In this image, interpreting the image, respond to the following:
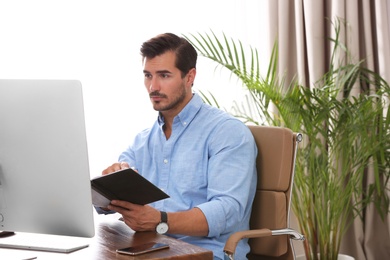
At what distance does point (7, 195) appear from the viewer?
2.13 m

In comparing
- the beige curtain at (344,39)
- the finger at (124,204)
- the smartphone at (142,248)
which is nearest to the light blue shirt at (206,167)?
the finger at (124,204)

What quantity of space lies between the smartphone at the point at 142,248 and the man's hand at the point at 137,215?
9.6 inches

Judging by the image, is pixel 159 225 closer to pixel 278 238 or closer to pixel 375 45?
pixel 278 238

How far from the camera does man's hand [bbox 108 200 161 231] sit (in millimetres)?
2348

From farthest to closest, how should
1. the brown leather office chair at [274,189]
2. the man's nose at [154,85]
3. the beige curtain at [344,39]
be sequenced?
the beige curtain at [344,39] → the man's nose at [154,85] → the brown leather office chair at [274,189]

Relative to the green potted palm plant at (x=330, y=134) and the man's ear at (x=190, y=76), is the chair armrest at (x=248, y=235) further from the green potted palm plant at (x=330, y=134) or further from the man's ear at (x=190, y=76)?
the green potted palm plant at (x=330, y=134)

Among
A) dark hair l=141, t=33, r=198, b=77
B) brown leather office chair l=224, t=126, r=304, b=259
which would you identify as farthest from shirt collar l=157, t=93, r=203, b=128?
brown leather office chair l=224, t=126, r=304, b=259

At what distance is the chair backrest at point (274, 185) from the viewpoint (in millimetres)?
2701

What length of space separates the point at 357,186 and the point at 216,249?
186cm

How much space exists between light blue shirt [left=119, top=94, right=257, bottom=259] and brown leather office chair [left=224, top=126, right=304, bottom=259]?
0.06 meters

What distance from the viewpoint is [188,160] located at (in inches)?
108

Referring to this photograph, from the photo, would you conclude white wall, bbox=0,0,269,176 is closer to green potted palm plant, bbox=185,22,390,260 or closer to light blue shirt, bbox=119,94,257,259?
green potted palm plant, bbox=185,22,390,260

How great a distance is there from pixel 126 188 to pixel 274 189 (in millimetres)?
707

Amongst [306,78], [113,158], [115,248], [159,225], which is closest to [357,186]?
[306,78]
